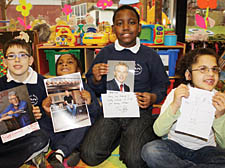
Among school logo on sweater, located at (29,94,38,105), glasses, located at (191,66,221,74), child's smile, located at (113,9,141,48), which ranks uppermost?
child's smile, located at (113,9,141,48)

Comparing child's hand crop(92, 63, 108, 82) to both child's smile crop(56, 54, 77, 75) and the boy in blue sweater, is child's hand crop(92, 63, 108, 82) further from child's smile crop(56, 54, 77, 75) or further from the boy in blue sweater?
child's smile crop(56, 54, 77, 75)

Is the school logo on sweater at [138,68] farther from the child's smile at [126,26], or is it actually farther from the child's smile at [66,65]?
the child's smile at [66,65]

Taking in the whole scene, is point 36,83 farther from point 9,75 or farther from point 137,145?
point 137,145

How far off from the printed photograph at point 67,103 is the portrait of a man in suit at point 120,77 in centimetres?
24

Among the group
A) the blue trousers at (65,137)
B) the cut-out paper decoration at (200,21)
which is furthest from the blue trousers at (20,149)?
the cut-out paper decoration at (200,21)

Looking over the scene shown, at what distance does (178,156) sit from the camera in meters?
1.23

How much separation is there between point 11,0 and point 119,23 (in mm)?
2099

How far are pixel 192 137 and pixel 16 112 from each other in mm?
1054

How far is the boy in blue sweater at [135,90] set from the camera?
138 cm

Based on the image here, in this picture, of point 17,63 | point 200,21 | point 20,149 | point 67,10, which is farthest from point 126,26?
point 67,10

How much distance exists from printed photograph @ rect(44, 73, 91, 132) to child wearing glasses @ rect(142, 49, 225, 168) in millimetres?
493

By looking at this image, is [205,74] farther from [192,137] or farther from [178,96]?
[192,137]

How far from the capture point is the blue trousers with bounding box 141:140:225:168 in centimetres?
112

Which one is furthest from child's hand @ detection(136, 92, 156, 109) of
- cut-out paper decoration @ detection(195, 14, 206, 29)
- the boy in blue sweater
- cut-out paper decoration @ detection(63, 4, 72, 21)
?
cut-out paper decoration @ detection(63, 4, 72, 21)
